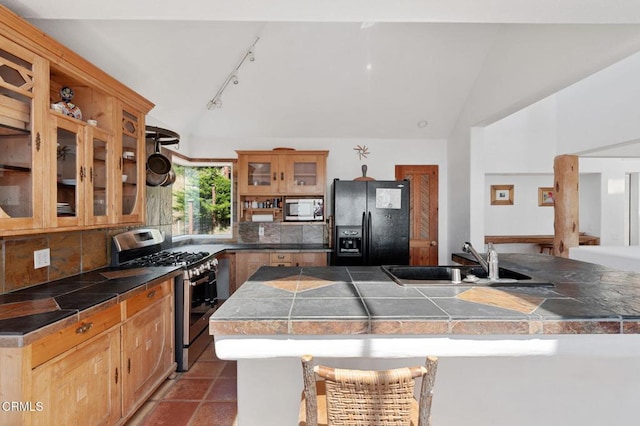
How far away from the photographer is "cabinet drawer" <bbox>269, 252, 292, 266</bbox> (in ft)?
13.8

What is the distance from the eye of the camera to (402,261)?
161 inches

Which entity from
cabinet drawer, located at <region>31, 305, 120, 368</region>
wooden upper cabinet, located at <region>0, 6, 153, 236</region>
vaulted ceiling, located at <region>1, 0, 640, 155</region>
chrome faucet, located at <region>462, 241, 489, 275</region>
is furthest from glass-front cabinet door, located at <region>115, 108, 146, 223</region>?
chrome faucet, located at <region>462, 241, 489, 275</region>

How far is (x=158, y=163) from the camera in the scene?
3.38 meters

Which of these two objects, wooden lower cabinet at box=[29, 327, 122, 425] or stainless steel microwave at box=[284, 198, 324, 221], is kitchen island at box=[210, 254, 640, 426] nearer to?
wooden lower cabinet at box=[29, 327, 122, 425]

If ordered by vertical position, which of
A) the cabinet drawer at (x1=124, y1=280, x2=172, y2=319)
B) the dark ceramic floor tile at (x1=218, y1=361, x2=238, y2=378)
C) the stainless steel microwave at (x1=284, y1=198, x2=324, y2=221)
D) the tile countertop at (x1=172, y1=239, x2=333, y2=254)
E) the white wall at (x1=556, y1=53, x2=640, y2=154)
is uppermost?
the white wall at (x1=556, y1=53, x2=640, y2=154)

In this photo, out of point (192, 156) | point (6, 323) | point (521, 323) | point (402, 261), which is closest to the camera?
point (521, 323)

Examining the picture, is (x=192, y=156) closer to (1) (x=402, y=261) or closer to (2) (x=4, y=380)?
(1) (x=402, y=261)

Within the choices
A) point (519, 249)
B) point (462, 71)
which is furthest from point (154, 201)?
point (519, 249)

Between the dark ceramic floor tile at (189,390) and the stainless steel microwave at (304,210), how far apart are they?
2.28m

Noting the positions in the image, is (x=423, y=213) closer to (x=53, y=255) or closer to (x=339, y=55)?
(x=339, y=55)

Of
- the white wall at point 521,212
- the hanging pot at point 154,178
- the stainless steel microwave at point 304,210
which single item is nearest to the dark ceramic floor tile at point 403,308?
the hanging pot at point 154,178

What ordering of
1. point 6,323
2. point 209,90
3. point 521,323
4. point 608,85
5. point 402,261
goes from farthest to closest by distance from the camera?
point 402,261
point 209,90
point 608,85
point 6,323
point 521,323

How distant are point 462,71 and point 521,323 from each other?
3528 millimetres

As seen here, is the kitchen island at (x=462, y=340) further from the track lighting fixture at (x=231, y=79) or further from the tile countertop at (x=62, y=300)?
the track lighting fixture at (x=231, y=79)
